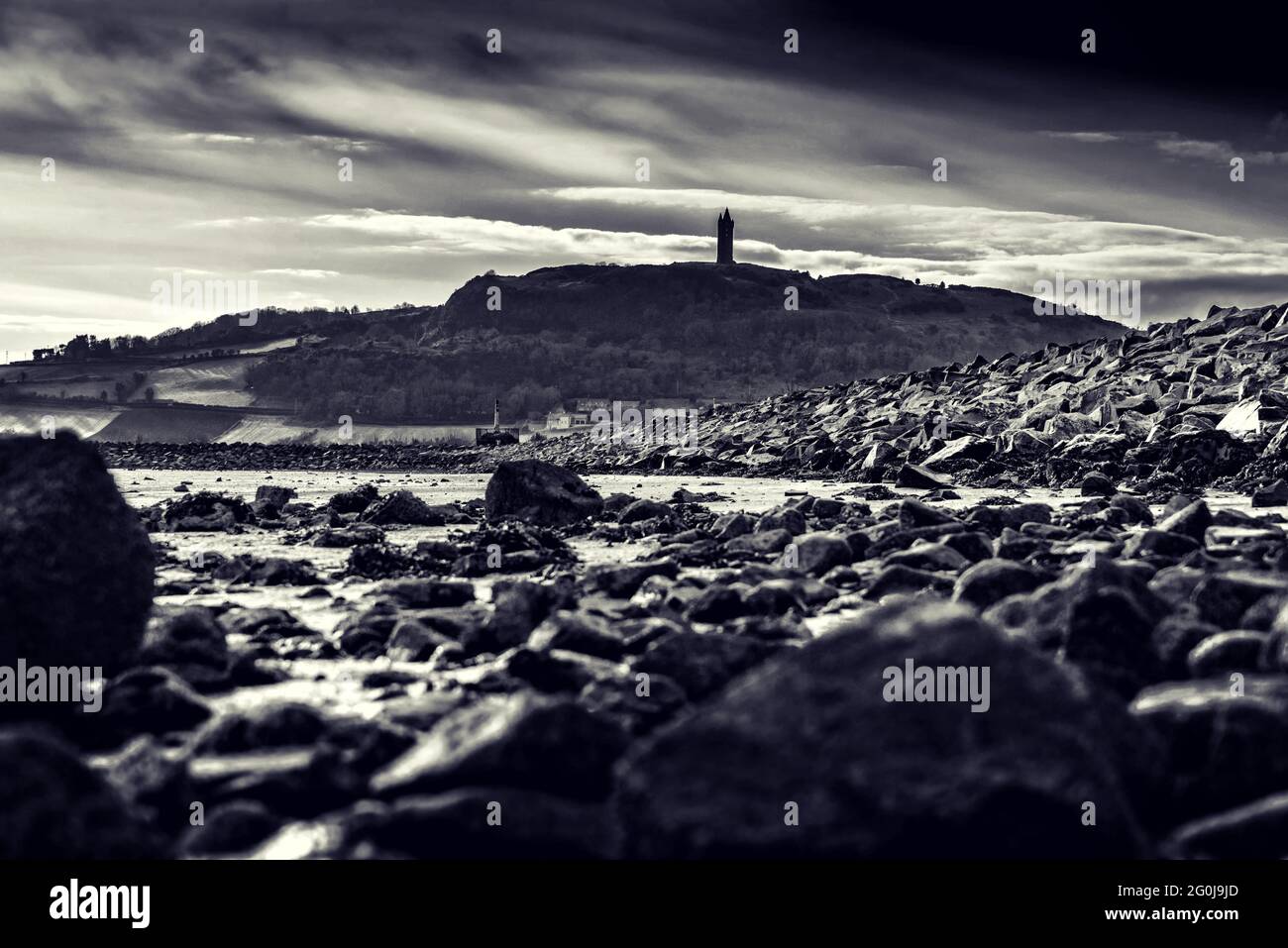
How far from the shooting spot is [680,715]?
5.33 meters

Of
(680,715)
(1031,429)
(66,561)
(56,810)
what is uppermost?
(1031,429)

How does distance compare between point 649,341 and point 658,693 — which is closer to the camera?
point 658,693

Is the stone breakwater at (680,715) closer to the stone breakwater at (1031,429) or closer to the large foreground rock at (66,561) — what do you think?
the large foreground rock at (66,561)

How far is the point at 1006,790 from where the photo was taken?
3.80m

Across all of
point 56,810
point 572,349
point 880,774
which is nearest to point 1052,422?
point 880,774

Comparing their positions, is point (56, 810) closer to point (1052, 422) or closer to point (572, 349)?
point (1052, 422)

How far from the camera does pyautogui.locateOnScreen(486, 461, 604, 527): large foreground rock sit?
14.9 meters

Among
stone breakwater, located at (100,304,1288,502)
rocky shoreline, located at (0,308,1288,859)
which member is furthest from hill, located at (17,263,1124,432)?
rocky shoreline, located at (0,308,1288,859)

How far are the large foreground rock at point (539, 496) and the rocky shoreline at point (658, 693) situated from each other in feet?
11.0

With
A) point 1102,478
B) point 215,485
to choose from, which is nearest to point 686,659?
point 1102,478

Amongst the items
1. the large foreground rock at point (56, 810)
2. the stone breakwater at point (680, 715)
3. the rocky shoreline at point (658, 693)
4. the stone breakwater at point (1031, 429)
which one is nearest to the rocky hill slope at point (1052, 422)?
the stone breakwater at point (1031, 429)

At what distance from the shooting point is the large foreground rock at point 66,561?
612 cm

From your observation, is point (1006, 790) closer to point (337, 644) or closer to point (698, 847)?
point (698, 847)

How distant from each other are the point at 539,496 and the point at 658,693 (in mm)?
9623
